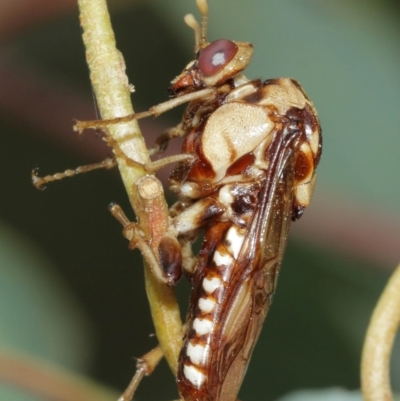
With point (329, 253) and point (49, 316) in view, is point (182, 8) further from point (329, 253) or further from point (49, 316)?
point (49, 316)

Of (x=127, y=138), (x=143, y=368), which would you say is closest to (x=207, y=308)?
(x=143, y=368)

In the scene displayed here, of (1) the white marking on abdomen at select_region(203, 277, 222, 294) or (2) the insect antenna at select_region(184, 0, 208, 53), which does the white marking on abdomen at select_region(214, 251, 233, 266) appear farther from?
(2) the insect antenna at select_region(184, 0, 208, 53)

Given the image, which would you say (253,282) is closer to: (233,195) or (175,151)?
(233,195)

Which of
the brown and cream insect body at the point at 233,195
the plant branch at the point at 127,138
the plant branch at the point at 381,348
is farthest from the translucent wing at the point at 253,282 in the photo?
the plant branch at the point at 381,348

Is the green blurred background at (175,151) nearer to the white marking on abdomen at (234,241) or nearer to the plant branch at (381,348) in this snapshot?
the white marking on abdomen at (234,241)

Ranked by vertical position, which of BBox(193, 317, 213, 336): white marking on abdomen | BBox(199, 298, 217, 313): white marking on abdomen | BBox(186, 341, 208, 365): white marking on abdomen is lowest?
BBox(186, 341, 208, 365): white marking on abdomen

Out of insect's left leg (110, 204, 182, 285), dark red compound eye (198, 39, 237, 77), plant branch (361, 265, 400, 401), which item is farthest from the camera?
dark red compound eye (198, 39, 237, 77)

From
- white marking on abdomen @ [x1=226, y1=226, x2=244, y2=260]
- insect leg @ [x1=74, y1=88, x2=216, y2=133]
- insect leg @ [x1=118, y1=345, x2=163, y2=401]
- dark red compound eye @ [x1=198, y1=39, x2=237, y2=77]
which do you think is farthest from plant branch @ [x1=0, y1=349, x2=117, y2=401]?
dark red compound eye @ [x1=198, y1=39, x2=237, y2=77]
